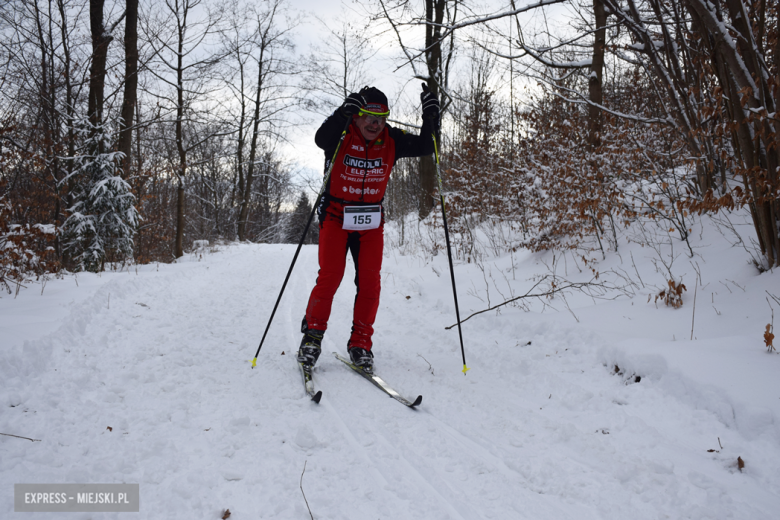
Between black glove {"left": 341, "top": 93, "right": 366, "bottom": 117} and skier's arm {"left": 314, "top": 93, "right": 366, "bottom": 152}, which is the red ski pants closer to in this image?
skier's arm {"left": 314, "top": 93, "right": 366, "bottom": 152}

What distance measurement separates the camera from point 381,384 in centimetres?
307

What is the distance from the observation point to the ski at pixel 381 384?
2.74 metres

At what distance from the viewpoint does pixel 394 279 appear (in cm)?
751

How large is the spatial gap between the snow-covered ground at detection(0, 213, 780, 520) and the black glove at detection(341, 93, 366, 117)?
85.2 inches

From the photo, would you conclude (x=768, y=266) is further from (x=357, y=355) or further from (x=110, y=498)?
(x=110, y=498)

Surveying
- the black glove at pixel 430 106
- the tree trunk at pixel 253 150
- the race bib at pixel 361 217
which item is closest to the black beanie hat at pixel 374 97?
the black glove at pixel 430 106

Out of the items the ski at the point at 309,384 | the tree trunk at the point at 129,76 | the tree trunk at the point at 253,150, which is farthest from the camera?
the tree trunk at the point at 253,150

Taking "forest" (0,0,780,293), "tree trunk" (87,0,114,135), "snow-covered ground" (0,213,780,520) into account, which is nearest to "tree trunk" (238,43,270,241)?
"forest" (0,0,780,293)

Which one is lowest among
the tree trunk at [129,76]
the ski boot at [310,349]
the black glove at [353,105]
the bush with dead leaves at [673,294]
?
the ski boot at [310,349]

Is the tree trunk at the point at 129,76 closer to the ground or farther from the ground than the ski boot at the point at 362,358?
farther from the ground

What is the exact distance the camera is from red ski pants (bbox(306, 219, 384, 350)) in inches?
137

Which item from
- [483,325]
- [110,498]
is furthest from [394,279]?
[110,498]

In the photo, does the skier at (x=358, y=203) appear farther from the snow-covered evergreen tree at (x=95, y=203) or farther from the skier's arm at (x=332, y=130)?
the snow-covered evergreen tree at (x=95, y=203)

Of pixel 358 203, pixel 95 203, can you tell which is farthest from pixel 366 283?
pixel 95 203
